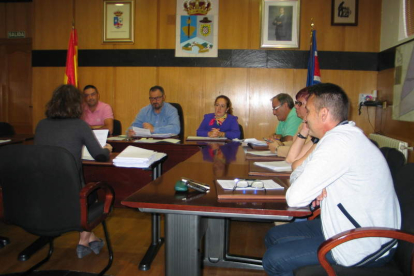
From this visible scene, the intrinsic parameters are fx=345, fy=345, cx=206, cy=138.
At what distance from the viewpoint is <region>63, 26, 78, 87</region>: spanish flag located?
17.3ft

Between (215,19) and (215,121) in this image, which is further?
(215,19)

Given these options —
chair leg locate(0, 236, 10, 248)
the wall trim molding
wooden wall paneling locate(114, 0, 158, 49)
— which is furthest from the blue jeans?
wooden wall paneling locate(114, 0, 158, 49)

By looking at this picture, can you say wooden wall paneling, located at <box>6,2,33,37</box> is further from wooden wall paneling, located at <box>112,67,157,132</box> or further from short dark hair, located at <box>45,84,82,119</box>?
short dark hair, located at <box>45,84,82,119</box>

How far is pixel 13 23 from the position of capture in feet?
22.1

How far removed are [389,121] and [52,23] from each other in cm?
542

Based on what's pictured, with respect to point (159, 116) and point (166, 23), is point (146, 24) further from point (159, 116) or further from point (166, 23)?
point (159, 116)

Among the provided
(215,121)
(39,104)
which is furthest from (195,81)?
(39,104)

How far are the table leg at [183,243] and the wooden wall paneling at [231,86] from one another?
4.20 m

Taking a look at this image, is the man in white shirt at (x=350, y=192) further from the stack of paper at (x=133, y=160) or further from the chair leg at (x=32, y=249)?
the chair leg at (x=32, y=249)

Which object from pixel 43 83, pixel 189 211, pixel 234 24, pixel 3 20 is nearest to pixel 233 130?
pixel 234 24

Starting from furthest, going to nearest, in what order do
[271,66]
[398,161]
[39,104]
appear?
[39,104] → [271,66] → [398,161]

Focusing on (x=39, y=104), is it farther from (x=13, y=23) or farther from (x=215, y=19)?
(x=215, y=19)

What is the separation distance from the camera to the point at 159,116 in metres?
4.50

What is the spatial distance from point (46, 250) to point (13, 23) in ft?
18.8
